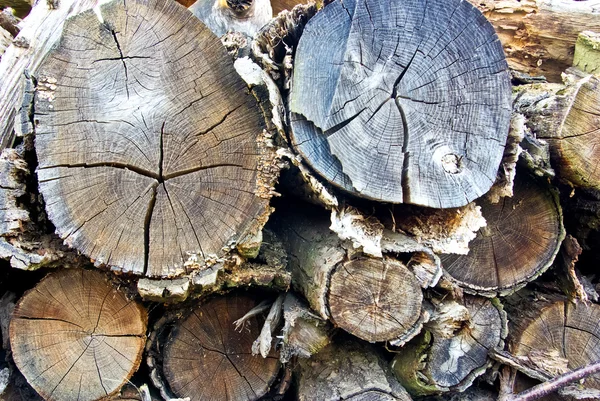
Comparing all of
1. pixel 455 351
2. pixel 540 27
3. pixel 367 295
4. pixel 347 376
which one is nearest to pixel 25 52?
pixel 367 295

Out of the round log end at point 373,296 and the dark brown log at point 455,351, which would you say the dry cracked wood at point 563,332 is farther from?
the round log end at point 373,296

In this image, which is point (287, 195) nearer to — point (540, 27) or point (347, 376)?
point (347, 376)

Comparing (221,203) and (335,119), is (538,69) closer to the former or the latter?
(335,119)

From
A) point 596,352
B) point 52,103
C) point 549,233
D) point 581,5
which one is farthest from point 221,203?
point 581,5

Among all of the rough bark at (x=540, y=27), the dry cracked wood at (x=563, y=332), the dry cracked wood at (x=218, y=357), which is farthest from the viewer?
the rough bark at (x=540, y=27)

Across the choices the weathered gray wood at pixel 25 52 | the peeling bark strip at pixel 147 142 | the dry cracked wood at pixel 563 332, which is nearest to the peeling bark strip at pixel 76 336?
the peeling bark strip at pixel 147 142
